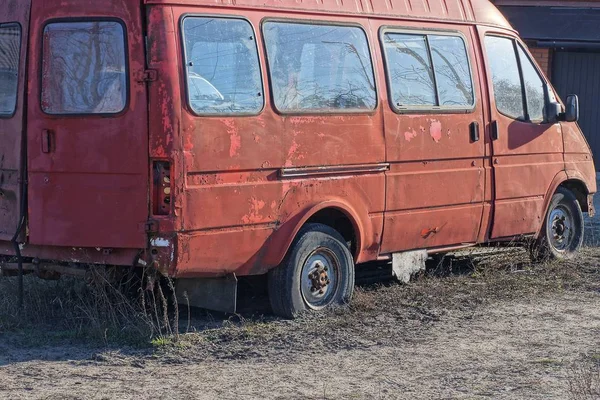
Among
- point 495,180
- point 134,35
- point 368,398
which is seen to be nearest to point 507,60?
point 495,180

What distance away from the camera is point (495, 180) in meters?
9.20

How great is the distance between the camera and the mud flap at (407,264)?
28.2 feet

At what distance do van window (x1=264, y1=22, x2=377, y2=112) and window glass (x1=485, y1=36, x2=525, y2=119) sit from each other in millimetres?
1678

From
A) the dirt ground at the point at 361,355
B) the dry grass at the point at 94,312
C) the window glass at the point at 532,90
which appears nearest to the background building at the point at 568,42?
the window glass at the point at 532,90

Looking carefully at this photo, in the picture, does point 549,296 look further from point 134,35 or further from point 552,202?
point 134,35

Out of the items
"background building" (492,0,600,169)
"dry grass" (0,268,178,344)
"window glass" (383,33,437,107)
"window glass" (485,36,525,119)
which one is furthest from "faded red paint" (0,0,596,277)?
"background building" (492,0,600,169)

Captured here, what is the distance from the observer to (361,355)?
6680 mm

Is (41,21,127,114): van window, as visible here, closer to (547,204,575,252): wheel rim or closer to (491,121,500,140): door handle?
(491,121,500,140): door handle

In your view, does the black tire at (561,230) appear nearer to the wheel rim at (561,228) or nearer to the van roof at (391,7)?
the wheel rim at (561,228)

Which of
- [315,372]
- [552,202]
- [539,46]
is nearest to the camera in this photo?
[315,372]

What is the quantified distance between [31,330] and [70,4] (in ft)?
7.48

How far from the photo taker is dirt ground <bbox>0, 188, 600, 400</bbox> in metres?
5.89

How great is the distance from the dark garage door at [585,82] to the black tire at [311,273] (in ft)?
36.4

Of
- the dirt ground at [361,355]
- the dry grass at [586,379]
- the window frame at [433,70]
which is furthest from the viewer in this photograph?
the window frame at [433,70]
